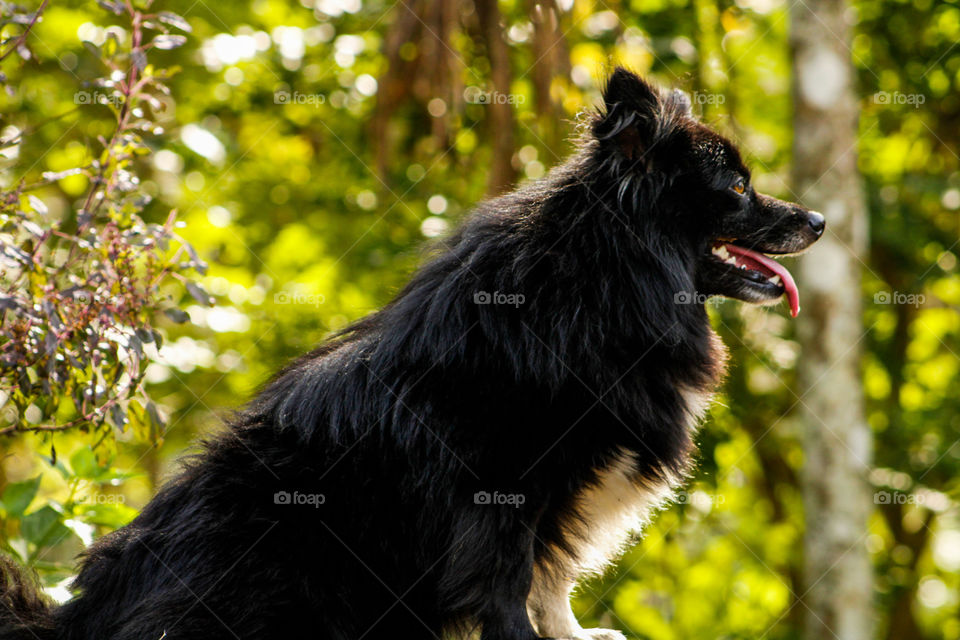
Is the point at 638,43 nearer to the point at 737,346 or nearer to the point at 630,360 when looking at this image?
the point at 737,346

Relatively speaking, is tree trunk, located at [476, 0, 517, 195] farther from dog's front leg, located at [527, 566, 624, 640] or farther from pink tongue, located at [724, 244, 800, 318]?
dog's front leg, located at [527, 566, 624, 640]

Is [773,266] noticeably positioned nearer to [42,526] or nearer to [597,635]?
[597,635]

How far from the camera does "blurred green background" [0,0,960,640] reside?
22.3ft

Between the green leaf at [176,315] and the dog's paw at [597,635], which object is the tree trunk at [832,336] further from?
the green leaf at [176,315]

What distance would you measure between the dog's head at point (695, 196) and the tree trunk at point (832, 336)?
3.20 metres

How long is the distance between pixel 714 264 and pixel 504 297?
99 centimetres

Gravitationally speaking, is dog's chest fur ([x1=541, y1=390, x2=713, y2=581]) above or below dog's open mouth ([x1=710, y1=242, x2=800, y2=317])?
below

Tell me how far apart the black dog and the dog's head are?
0.01m

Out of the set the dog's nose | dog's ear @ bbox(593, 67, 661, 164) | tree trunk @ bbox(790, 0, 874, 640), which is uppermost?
dog's ear @ bbox(593, 67, 661, 164)

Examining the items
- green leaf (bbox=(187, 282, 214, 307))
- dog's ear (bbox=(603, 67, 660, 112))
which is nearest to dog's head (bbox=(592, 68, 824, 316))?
dog's ear (bbox=(603, 67, 660, 112))

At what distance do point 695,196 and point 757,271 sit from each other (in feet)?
1.51

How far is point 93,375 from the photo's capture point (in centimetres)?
323

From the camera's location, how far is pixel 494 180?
6.41 meters

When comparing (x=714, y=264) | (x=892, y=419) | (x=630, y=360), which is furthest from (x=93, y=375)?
(x=892, y=419)
